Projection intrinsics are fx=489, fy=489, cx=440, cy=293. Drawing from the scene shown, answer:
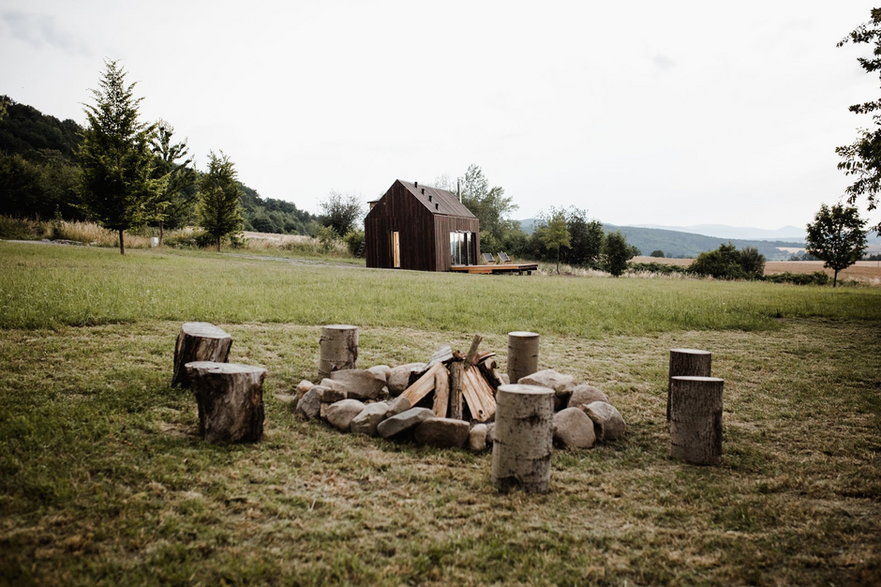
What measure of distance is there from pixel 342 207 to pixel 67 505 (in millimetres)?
55128

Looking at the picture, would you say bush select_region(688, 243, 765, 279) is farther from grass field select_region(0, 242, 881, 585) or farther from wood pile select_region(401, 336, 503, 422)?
wood pile select_region(401, 336, 503, 422)

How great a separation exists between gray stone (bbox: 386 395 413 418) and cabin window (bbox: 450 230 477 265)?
27961 millimetres

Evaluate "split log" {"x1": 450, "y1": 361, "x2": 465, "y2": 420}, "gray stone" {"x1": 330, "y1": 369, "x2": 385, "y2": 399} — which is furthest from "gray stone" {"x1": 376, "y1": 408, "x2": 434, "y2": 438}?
"gray stone" {"x1": 330, "y1": 369, "x2": 385, "y2": 399}

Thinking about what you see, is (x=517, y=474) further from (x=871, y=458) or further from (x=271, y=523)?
(x=871, y=458)

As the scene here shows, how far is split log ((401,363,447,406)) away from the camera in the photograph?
4.73 metres

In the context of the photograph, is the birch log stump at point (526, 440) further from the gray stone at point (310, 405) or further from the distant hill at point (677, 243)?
the distant hill at point (677, 243)

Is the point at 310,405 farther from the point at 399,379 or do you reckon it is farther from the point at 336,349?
the point at 336,349

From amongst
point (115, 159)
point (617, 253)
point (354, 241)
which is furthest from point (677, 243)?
point (115, 159)

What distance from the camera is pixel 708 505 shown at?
332cm

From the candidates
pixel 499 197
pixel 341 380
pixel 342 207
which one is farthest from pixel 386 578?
pixel 499 197

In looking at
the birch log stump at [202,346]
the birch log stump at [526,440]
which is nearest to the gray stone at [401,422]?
the birch log stump at [526,440]

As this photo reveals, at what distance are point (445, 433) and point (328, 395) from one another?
4.45 ft

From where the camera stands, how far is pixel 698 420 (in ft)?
13.2

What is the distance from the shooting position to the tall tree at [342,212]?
55444 mm
